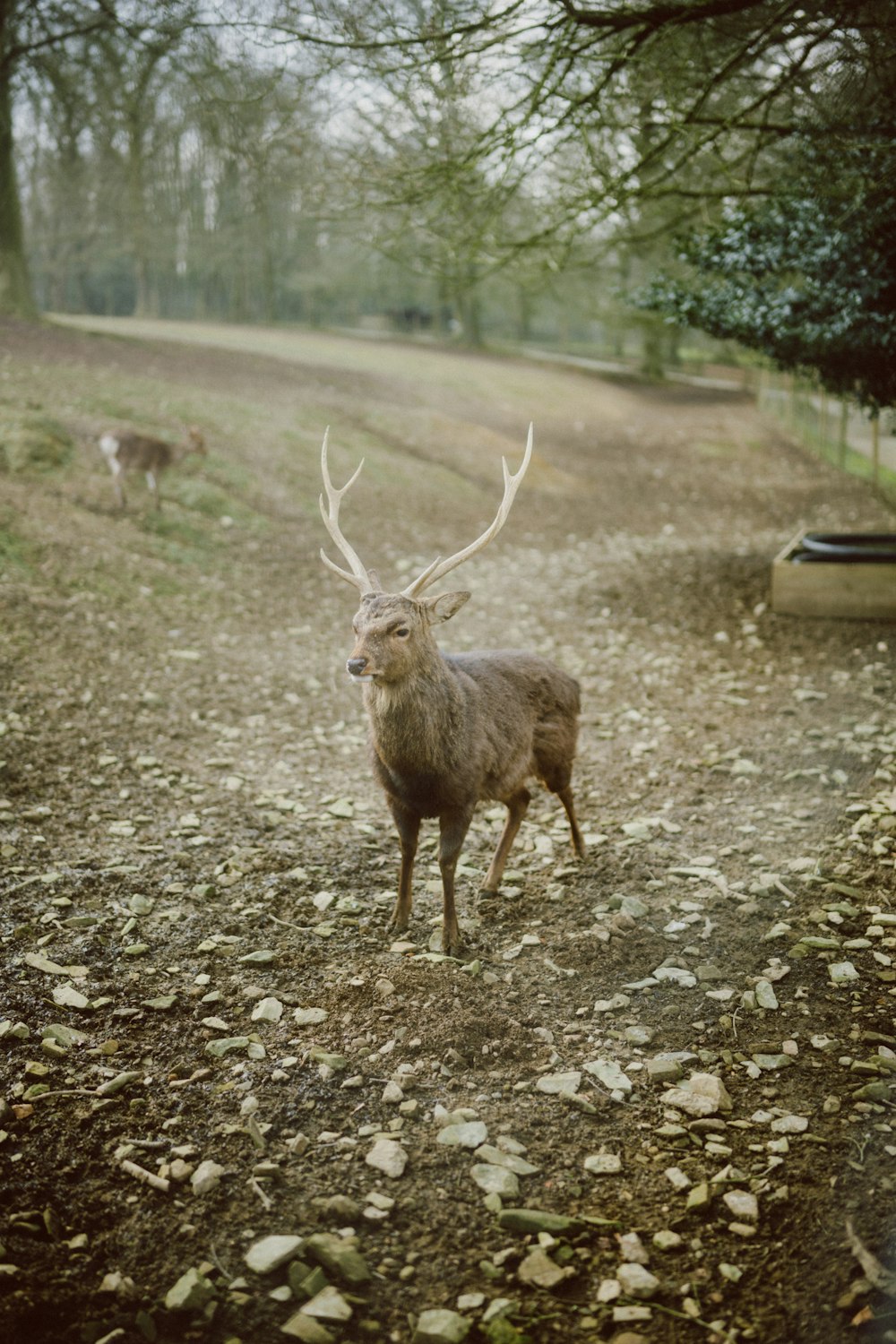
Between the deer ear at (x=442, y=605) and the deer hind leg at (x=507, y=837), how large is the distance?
104cm

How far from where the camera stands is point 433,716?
4094 mm

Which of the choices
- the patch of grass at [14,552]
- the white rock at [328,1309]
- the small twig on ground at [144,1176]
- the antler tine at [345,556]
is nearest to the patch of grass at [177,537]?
the patch of grass at [14,552]

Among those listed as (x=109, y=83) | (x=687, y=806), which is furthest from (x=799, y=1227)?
(x=109, y=83)

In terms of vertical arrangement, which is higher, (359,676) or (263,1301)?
(359,676)

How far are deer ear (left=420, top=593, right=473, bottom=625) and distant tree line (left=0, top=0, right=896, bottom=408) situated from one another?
119 inches

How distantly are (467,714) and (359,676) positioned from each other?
0.67 meters

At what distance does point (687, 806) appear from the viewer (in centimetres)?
559

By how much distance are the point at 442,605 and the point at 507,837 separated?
1.32 metres

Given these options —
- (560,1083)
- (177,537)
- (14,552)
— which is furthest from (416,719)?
(177,537)

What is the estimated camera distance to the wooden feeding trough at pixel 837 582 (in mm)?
8406

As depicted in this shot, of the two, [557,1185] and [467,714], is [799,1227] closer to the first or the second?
[557,1185]

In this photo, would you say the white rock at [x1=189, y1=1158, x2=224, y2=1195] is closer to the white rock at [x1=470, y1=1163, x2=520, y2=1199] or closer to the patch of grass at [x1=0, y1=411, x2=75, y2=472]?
the white rock at [x1=470, y1=1163, x2=520, y2=1199]

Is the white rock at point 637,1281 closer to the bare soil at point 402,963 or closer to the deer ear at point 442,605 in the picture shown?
the bare soil at point 402,963

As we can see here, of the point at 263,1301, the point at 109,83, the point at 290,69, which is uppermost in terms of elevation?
the point at 109,83
